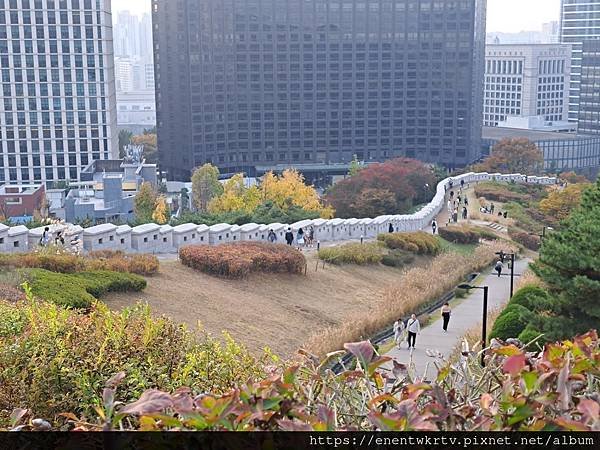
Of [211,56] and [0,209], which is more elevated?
[211,56]

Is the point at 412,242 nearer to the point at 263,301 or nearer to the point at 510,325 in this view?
the point at 263,301

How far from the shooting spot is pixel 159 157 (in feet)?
268

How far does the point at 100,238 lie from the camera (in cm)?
2269

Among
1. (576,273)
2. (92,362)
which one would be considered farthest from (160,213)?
(92,362)

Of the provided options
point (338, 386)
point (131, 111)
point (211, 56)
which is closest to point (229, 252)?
point (338, 386)

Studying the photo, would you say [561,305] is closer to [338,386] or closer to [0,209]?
[338,386]

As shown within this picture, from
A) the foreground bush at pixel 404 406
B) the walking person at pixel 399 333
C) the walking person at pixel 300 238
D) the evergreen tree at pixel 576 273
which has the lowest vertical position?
the walking person at pixel 399 333

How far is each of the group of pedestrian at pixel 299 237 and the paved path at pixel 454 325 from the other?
18.3ft

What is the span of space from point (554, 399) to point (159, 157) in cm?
7962

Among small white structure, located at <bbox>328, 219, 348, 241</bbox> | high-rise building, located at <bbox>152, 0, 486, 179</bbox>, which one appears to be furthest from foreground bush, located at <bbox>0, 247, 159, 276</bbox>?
high-rise building, located at <bbox>152, 0, 486, 179</bbox>

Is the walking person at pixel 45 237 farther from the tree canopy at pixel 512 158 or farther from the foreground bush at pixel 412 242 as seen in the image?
the tree canopy at pixel 512 158

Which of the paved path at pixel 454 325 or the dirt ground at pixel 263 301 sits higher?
the dirt ground at pixel 263 301

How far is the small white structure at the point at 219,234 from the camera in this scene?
2491 centimetres

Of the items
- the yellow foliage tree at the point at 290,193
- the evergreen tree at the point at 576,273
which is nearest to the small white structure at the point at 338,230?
the yellow foliage tree at the point at 290,193
